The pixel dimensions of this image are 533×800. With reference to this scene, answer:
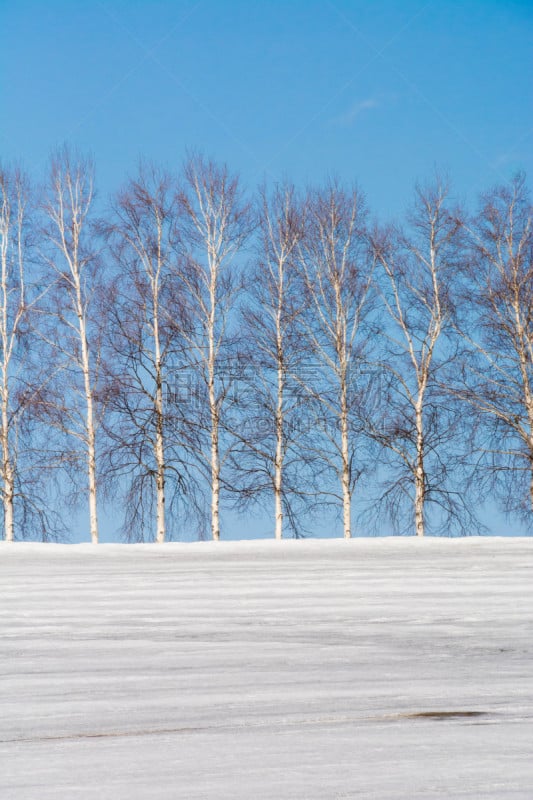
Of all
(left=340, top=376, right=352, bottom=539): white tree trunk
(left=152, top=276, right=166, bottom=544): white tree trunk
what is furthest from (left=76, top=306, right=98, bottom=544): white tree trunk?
(left=340, top=376, right=352, bottom=539): white tree trunk

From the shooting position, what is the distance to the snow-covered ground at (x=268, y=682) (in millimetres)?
1115

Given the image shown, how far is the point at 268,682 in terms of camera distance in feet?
4.84

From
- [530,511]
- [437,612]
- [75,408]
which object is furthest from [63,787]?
[530,511]

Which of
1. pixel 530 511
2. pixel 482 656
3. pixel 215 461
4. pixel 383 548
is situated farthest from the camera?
pixel 530 511

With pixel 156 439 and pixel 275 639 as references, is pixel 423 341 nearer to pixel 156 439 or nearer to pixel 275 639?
pixel 156 439

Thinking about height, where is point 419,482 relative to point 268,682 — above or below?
above

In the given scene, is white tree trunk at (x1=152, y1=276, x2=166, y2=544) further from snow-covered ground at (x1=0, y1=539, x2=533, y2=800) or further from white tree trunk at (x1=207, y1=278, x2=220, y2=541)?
snow-covered ground at (x1=0, y1=539, x2=533, y2=800)

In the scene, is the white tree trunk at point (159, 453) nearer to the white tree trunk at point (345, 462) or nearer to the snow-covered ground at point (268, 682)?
the white tree trunk at point (345, 462)

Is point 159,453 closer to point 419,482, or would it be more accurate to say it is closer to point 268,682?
point 419,482

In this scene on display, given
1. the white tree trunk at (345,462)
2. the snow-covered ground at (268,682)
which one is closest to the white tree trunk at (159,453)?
the white tree trunk at (345,462)

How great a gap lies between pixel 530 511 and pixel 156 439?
4.97 m

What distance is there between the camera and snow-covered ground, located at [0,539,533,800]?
1.12 meters

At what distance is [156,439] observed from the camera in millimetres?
9555

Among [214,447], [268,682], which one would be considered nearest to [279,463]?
[214,447]
